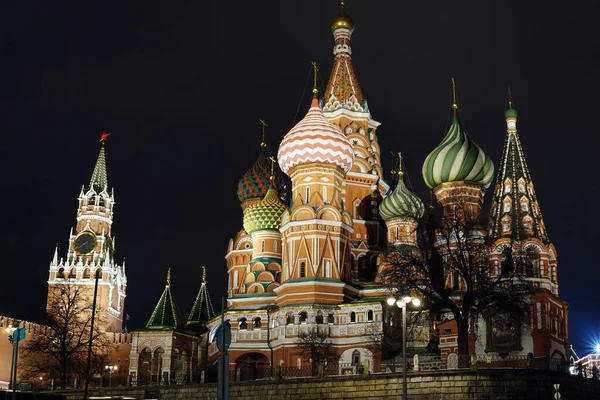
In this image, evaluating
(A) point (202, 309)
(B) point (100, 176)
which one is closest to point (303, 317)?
(A) point (202, 309)

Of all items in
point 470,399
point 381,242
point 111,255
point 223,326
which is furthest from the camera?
point 111,255

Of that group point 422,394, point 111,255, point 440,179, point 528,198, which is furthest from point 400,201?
point 111,255

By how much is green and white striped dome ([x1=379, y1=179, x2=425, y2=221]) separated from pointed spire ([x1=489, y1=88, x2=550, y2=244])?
5.94 meters

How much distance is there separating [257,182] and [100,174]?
2488cm

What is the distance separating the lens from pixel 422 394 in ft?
113

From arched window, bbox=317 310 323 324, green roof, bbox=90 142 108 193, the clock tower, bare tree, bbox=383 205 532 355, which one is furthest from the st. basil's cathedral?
green roof, bbox=90 142 108 193

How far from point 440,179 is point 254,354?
1576 centimetres

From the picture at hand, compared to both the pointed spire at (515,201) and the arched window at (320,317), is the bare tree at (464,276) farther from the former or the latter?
the arched window at (320,317)

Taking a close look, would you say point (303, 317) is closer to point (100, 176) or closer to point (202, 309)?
point (202, 309)

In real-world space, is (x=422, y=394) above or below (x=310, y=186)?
below

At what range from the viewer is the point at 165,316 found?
57188 millimetres

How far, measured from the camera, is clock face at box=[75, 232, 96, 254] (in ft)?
262

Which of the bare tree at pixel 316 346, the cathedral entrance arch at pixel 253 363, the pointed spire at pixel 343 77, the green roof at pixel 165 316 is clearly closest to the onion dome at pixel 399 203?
the pointed spire at pixel 343 77

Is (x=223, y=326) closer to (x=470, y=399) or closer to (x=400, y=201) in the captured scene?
(x=470, y=399)
